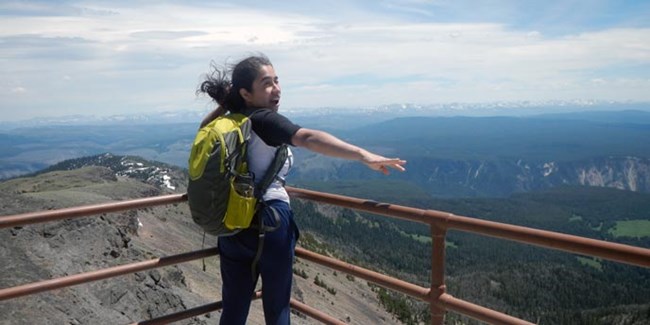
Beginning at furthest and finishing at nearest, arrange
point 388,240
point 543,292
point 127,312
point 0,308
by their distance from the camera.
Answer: point 388,240
point 543,292
point 127,312
point 0,308

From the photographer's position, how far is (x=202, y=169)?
3.78m

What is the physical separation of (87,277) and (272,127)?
183 centimetres

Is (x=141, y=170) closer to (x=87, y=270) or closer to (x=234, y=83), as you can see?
(x=87, y=270)

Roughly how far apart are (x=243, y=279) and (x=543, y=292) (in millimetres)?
121280

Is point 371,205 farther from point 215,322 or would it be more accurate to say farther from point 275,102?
point 215,322

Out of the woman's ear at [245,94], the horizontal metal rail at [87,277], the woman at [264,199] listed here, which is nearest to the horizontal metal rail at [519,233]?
the woman at [264,199]

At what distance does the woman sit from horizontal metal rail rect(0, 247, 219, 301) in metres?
0.60

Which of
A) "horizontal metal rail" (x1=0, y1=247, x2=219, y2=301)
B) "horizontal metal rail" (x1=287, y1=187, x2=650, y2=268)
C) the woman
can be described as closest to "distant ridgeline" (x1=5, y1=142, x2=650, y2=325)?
"horizontal metal rail" (x1=0, y1=247, x2=219, y2=301)

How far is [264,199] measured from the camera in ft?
13.3

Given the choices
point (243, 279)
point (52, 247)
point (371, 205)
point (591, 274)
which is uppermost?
point (371, 205)

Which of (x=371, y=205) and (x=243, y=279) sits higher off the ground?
(x=371, y=205)

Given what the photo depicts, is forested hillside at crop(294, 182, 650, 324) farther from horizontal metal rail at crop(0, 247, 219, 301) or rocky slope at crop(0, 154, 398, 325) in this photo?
horizontal metal rail at crop(0, 247, 219, 301)

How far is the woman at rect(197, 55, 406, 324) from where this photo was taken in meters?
3.90

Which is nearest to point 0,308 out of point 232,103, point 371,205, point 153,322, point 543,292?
point 153,322
